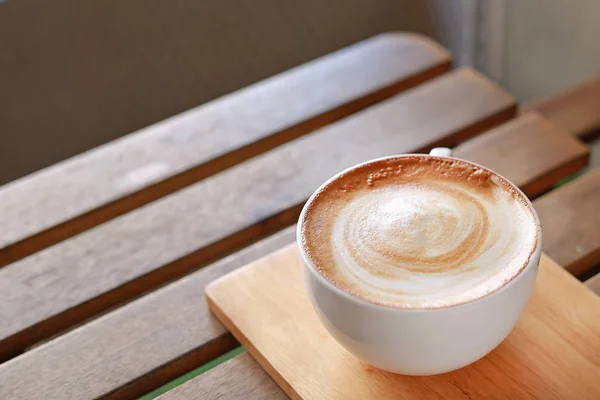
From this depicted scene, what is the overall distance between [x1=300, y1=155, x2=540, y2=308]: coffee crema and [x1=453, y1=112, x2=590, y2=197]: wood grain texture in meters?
0.20

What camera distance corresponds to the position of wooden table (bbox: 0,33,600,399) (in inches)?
24.2

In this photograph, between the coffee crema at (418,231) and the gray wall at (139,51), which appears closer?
the coffee crema at (418,231)

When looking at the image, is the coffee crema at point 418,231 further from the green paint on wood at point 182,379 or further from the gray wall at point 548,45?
the gray wall at point 548,45

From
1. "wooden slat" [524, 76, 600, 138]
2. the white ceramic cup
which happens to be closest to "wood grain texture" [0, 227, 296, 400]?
the white ceramic cup

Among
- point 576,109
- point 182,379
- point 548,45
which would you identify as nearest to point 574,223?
point 576,109

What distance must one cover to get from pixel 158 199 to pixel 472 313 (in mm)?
393

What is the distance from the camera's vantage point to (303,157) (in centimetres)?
80

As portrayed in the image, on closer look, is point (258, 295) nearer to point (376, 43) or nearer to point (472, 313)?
point (472, 313)

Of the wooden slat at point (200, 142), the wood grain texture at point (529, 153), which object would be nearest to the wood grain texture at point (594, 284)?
the wood grain texture at point (529, 153)

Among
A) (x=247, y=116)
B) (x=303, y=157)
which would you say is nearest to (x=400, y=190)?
(x=303, y=157)

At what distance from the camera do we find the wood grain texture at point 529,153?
2.49 feet

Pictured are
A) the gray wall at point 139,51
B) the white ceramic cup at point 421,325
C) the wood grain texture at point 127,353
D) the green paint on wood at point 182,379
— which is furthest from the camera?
the gray wall at point 139,51

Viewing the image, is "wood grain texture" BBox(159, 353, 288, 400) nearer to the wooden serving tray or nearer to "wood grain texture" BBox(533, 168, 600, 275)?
the wooden serving tray

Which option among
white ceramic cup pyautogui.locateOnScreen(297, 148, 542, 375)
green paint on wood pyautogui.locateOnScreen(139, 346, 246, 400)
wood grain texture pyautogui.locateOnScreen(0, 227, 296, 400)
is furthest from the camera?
green paint on wood pyautogui.locateOnScreen(139, 346, 246, 400)
